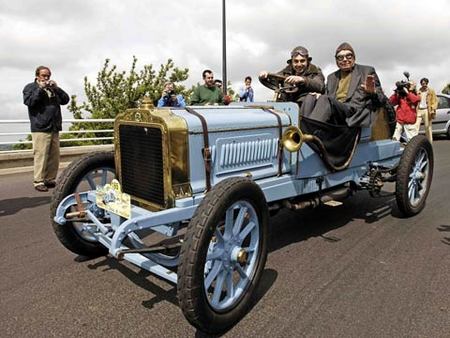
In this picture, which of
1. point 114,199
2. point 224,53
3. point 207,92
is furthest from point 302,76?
point 224,53

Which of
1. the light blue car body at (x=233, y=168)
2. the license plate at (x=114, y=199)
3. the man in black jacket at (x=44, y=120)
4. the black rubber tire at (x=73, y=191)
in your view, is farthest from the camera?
the man in black jacket at (x=44, y=120)

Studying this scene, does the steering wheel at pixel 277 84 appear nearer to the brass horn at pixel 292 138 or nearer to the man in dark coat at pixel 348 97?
the man in dark coat at pixel 348 97

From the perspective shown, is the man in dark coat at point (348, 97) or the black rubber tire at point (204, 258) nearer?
the black rubber tire at point (204, 258)

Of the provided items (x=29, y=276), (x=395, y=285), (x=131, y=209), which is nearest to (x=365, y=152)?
(x=395, y=285)

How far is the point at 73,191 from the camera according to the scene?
11.6 ft

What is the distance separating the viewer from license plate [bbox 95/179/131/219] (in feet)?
10.1

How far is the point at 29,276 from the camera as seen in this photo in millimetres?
3510

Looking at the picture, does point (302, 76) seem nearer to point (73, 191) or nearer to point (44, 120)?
point (73, 191)

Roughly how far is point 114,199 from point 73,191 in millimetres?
556

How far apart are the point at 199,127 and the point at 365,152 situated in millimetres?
2457

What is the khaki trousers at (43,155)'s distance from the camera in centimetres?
682

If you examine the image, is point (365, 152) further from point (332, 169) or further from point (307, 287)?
point (307, 287)

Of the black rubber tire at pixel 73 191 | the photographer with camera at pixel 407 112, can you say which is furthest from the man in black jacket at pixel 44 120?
the photographer with camera at pixel 407 112

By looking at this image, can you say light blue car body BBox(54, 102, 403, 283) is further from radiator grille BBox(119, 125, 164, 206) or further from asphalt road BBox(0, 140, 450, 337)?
asphalt road BBox(0, 140, 450, 337)
